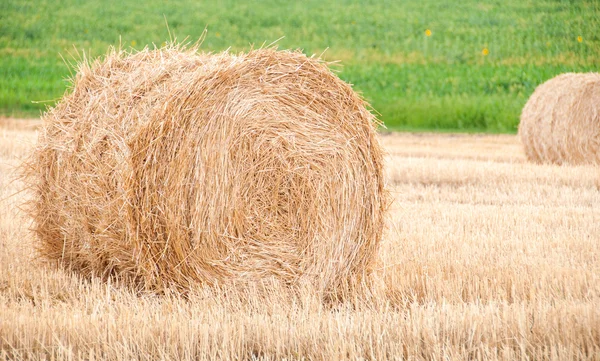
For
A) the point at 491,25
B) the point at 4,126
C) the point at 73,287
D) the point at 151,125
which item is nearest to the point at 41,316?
the point at 73,287

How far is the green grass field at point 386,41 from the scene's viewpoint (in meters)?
21.3

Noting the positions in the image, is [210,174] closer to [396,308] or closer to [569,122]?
[396,308]

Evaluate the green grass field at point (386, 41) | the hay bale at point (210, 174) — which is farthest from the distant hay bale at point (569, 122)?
the hay bale at point (210, 174)

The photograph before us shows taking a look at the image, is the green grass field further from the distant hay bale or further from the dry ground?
the dry ground

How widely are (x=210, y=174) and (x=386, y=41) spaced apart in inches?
851

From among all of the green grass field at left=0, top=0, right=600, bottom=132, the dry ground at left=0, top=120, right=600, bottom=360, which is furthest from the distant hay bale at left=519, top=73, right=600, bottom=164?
the green grass field at left=0, top=0, right=600, bottom=132

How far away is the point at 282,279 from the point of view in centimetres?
532

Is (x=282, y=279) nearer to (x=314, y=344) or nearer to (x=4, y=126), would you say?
(x=314, y=344)

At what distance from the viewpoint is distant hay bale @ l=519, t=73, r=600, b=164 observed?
1247 centimetres

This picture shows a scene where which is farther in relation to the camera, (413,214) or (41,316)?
(413,214)

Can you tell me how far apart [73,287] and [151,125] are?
1193 millimetres

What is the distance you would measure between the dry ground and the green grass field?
521 inches

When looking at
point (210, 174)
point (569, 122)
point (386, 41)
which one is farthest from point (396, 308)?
point (386, 41)

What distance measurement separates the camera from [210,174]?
5.09 meters
